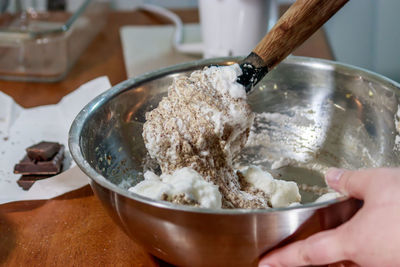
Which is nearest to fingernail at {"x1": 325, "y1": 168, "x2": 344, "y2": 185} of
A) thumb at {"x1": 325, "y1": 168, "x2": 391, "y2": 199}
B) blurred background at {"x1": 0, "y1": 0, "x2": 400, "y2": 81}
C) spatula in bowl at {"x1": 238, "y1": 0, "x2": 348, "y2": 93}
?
thumb at {"x1": 325, "y1": 168, "x2": 391, "y2": 199}

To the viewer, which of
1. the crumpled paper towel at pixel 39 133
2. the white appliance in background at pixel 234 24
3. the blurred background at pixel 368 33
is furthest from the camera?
the blurred background at pixel 368 33

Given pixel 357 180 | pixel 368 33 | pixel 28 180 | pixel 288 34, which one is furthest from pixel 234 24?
pixel 368 33

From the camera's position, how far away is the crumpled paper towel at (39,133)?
2.74 feet

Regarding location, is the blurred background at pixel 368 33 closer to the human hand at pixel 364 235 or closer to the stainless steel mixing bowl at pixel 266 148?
the stainless steel mixing bowl at pixel 266 148

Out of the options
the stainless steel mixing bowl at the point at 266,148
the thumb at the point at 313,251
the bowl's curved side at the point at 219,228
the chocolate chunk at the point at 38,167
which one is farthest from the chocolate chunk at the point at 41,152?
the thumb at the point at 313,251

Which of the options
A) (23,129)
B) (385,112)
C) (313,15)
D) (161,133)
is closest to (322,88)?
(385,112)

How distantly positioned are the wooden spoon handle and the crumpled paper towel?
387 mm

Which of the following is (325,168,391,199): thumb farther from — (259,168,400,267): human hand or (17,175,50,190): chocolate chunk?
(17,175,50,190): chocolate chunk

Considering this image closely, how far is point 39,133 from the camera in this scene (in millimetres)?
1030

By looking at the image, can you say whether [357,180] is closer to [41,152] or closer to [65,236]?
[65,236]

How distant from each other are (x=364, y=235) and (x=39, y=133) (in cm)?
74

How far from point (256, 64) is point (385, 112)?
0.83 ft

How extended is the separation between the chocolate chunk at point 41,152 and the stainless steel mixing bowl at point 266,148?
0.52 feet

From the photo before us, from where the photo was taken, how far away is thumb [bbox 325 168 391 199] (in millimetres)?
525
